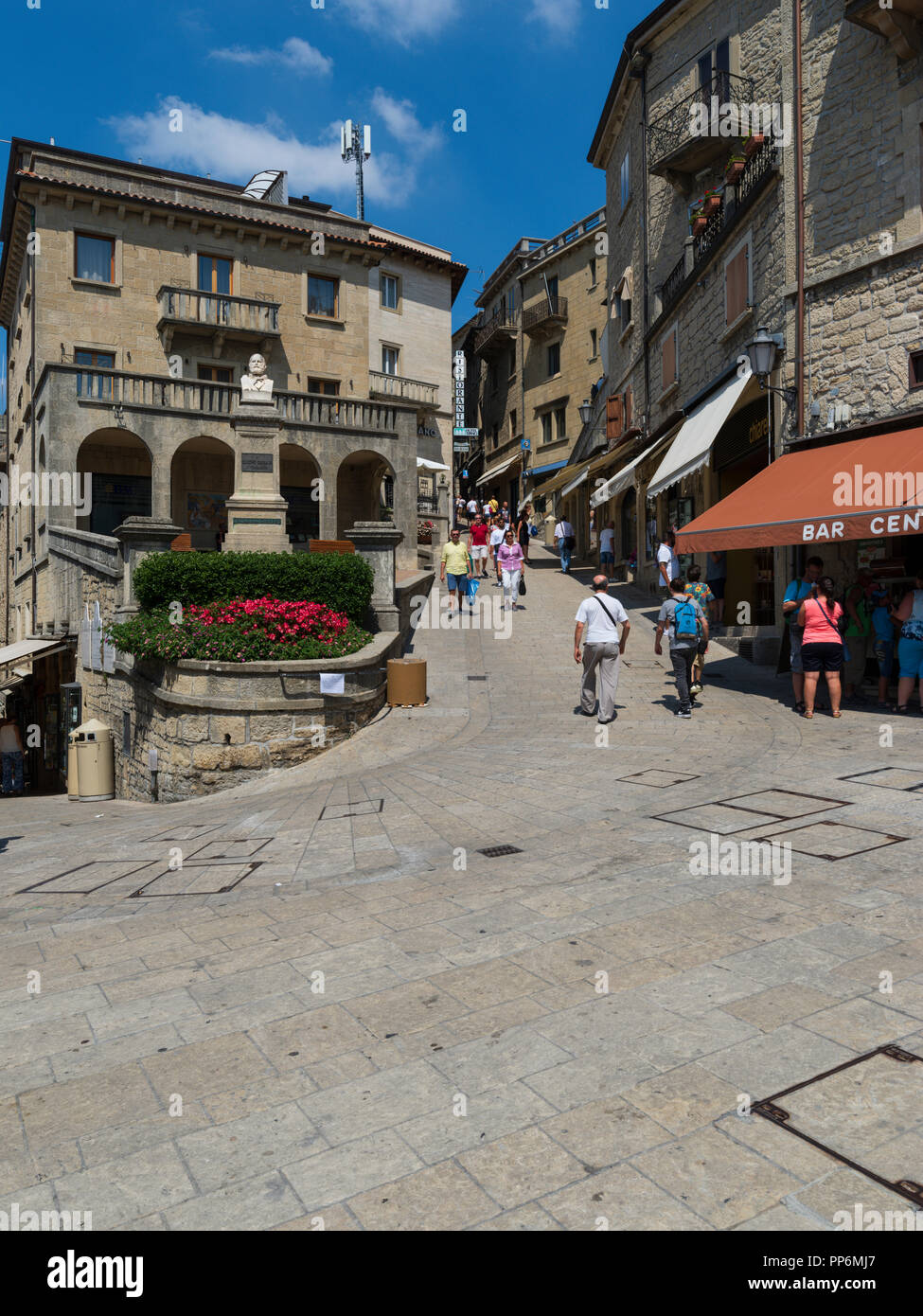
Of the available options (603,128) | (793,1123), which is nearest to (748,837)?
(793,1123)

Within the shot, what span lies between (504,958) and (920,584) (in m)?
8.12

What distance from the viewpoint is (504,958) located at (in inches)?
168

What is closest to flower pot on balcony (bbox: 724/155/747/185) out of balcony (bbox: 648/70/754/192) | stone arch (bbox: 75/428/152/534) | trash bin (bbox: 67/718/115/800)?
balcony (bbox: 648/70/754/192)

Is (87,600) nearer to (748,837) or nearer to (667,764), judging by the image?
(667,764)

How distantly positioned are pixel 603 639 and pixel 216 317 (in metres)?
19.9

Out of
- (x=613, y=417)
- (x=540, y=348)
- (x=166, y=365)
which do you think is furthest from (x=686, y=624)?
(x=540, y=348)

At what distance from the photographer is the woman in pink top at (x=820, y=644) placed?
33.1 feet

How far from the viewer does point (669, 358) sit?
69.9ft

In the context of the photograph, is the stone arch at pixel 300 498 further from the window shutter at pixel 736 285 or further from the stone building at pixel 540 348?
the stone building at pixel 540 348

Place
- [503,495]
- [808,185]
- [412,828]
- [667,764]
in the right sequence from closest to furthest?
[412,828] < [667,764] < [808,185] < [503,495]

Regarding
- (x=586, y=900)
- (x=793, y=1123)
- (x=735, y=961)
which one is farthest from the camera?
(x=586, y=900)

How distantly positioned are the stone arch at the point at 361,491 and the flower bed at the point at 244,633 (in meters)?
15.6

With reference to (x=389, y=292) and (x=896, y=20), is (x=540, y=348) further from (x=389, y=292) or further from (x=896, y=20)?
(x=896, y=20)

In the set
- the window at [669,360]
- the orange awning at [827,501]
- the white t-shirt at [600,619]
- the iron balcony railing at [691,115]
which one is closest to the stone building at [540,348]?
the window at [669,360]
